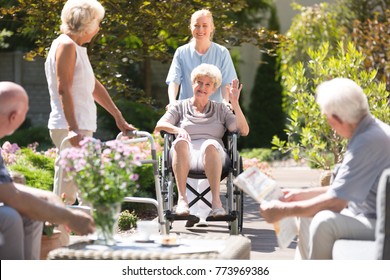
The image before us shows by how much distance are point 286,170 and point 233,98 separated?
813 cm

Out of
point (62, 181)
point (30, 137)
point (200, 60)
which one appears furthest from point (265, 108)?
point (62, 181)

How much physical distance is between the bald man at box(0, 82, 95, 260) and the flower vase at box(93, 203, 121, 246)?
48 mm

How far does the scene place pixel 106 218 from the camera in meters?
3.15

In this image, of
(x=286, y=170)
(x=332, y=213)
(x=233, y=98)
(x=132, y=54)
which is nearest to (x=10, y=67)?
(x=286, y=170)

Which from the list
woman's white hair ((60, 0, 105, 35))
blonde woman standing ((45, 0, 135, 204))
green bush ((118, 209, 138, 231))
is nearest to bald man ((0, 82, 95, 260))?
blonde woman standing ((45, 0, 135, 204))

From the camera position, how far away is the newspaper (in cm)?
344

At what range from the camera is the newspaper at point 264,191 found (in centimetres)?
344

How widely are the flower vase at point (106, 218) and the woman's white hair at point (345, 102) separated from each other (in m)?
0.91

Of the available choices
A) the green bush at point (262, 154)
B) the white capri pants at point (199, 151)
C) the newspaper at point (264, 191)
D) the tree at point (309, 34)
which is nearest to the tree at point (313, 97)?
the white capri pants at point (199, 151)

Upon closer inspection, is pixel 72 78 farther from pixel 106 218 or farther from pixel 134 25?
pixel 134 25

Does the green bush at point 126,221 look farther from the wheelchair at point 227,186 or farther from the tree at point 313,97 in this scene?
the tree at point 313,97

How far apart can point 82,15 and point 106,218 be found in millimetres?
1527
